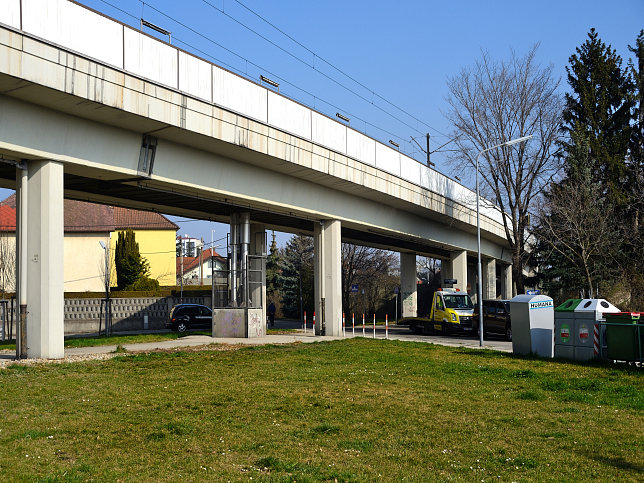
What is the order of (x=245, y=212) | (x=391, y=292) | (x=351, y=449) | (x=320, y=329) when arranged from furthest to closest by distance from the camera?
(x=391, y=292), (x=320, y=329), (x=245, y=212), (x=351, y=449)

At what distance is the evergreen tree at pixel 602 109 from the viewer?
133 feet

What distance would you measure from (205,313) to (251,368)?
937 inches

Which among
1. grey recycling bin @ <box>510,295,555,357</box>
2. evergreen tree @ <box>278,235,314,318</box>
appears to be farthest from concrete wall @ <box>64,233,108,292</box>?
grey recycling bin @ <box>510,295,555,357</box>

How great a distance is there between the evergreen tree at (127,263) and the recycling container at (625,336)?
4249 cm

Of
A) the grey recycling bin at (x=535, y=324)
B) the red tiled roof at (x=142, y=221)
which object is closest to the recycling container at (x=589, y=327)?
the grey recycling bin at (x=535, y=324)

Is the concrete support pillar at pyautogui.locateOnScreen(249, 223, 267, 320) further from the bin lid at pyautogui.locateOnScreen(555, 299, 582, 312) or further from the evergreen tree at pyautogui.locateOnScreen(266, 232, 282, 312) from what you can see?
the evergreen tree at pyautogui.locateOnScreen(266, 232, 282, 312)

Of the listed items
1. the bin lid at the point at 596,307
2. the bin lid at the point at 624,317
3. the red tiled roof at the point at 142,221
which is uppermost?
the red tiled roof at the point at 142,221

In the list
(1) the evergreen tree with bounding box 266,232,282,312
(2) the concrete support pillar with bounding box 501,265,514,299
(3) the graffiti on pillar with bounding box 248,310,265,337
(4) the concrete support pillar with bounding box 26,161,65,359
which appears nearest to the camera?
(4) the concrete support pillar with bounding box 26,161,65,359

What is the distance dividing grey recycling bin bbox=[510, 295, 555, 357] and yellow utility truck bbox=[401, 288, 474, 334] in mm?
15313

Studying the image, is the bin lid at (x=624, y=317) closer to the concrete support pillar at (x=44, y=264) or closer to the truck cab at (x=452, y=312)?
the concrete support pillar at (x=44, y=264)

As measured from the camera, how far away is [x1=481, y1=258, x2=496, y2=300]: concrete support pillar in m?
56.9

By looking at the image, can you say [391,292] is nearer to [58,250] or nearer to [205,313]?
[205,313]

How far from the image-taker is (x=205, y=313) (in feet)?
130

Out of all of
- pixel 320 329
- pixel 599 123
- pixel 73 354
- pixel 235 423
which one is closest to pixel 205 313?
pixel 320 329
